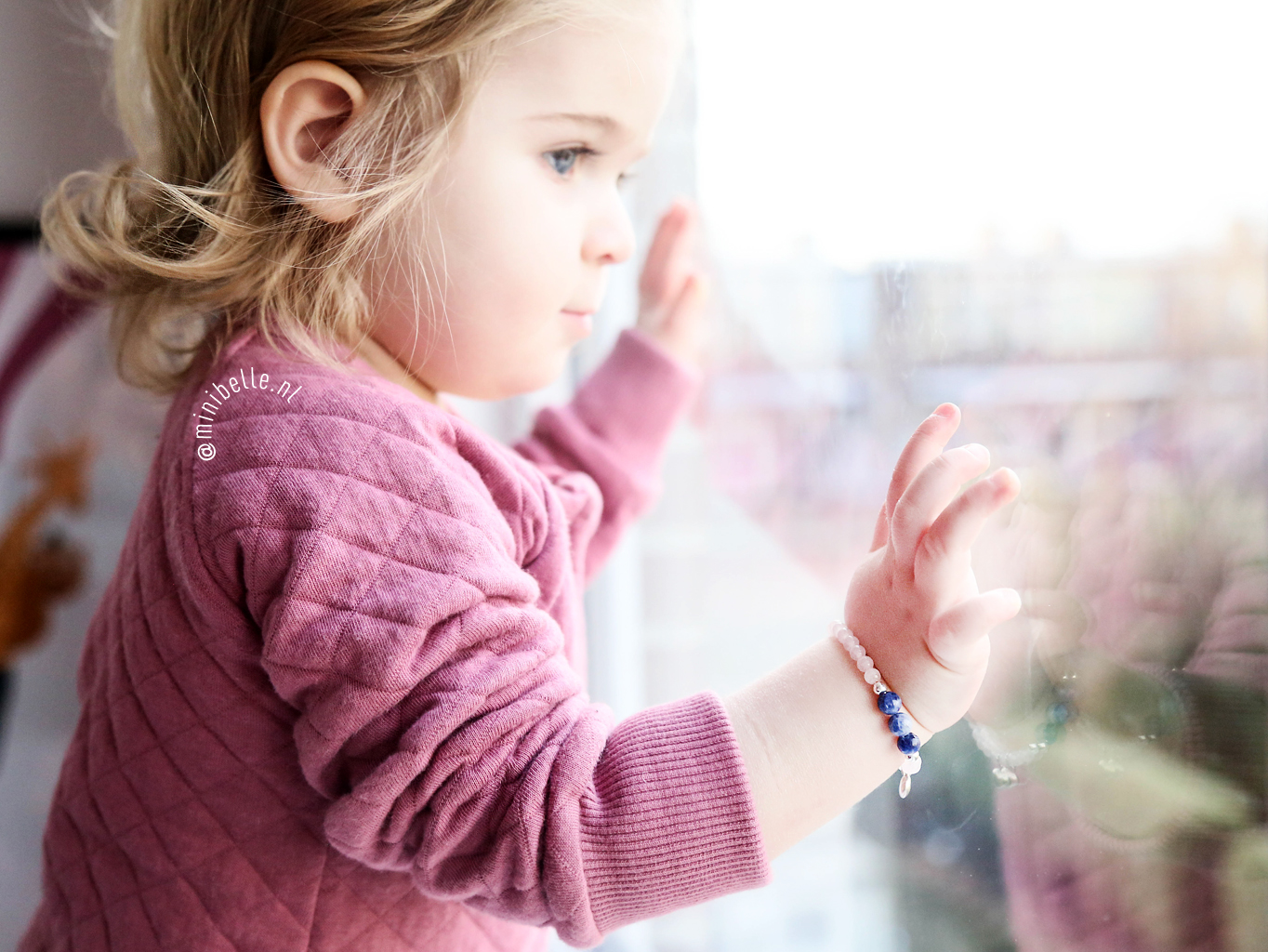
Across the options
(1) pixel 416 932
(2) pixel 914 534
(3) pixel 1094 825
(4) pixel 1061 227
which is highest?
(4) pixel 1061 227

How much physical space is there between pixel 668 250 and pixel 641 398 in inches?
4.9

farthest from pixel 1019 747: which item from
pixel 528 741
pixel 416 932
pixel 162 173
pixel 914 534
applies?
pixel 162 173

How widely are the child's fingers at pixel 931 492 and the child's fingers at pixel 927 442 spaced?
13 mm

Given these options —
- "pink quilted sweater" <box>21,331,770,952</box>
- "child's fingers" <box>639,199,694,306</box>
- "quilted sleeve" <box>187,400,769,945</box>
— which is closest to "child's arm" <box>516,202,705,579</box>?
"child's fingers" <box>639,199,694,306</box>

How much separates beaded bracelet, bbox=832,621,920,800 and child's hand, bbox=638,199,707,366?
1.26ft

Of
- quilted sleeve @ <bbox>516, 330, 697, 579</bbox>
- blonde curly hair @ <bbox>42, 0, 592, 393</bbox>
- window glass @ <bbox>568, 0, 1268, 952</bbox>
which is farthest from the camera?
quilted sleeve @ <bbox>516, 330, 697, 579</bbox>

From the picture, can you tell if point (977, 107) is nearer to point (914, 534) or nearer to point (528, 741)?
point (914, 534)

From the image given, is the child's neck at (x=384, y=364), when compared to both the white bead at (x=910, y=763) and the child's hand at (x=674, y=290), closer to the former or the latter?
the child's hand at (x=674, y=290)

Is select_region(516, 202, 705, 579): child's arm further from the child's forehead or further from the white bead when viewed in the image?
the white bead

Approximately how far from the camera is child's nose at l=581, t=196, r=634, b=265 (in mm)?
628

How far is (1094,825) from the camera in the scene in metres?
0.50

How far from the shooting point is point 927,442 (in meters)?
0.48

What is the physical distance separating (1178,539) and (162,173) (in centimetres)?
65

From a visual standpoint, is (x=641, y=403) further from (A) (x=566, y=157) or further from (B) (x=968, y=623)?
(B) (x=968, y=623)
